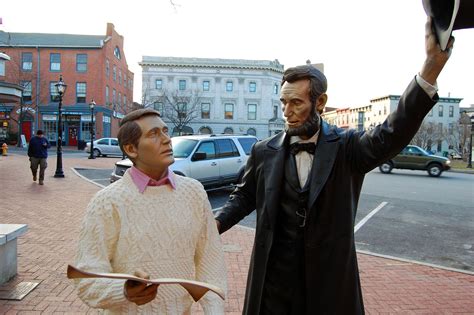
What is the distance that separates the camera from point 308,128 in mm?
2045

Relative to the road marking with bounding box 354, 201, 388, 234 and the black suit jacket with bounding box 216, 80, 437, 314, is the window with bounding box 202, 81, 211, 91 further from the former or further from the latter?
the black suit jacket with bounding box 216, 80, 437, 314

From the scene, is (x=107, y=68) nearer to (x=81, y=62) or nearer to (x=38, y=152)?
(x=81, y=62)

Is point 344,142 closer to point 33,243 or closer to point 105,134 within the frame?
point 33,243

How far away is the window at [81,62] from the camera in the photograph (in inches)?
1591

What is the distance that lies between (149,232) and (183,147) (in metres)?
9.24

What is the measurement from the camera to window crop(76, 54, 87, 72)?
40406mm

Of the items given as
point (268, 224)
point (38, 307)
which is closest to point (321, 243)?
point (268, 224)

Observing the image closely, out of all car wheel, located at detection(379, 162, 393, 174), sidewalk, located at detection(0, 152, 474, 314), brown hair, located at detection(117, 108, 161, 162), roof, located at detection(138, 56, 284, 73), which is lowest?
sidewalk, located at detection(0, 152, 474, 314)

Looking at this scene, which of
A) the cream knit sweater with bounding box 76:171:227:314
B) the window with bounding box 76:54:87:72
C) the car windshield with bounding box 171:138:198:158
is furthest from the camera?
the window with bounding box 76:54:87:72

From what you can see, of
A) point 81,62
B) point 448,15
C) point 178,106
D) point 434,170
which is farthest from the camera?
point 178,106

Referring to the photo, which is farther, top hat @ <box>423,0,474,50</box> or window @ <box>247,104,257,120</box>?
window @ <box>247,104,257,120</box>

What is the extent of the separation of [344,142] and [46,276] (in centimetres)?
417

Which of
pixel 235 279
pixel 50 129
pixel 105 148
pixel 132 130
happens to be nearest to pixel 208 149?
pixel 235 279

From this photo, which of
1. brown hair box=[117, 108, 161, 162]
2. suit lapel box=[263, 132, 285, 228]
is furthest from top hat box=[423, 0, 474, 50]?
brown hair box=[117, 108, 161, 162]
